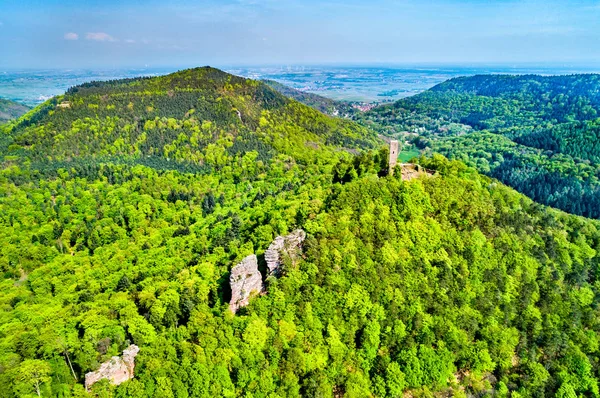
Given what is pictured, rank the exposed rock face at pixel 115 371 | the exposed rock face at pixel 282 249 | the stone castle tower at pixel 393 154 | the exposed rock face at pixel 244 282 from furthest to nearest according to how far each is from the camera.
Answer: the stone castle tower at pixel 393 154 → the exposed rock face at pixel 282 249 → the exposed rock face at pixel 244 282 → the exposed rock face at pixel 115 371

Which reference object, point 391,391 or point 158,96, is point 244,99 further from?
point 391,391

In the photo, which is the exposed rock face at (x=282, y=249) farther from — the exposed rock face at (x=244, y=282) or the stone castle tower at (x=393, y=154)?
the stone castle tower at (x=393, y=154)

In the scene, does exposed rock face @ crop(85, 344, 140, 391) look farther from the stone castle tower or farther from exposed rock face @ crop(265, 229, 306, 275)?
the stone castle tower

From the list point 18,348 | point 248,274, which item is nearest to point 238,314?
point 248,274

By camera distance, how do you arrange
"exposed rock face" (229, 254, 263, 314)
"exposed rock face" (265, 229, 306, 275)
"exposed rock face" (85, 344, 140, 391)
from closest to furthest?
1. "exposed rock face" (85, 344, 140, 391)
2. "exposed rock face" (229, 254, 263, 314)
3. "exposed rock face" (265, 229, 306, 275)

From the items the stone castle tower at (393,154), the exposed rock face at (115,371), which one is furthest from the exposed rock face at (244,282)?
the stone castle tower at (393,154)

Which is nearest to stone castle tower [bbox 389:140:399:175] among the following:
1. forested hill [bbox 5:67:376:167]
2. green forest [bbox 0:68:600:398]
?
green forest [bbox 0:68:600:398]
